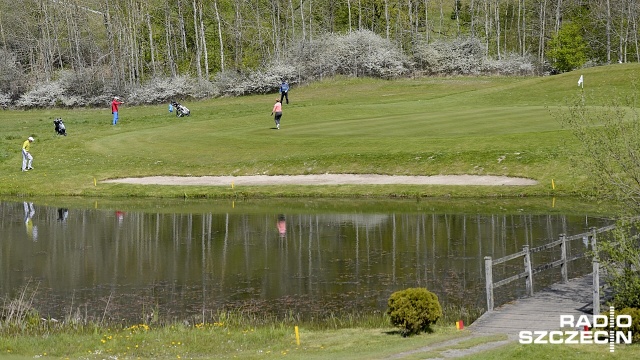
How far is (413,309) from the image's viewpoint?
739 inches

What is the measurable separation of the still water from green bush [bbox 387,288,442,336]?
4048 mm

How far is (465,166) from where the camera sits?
4488 cm

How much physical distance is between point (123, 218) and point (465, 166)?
16.6 meters

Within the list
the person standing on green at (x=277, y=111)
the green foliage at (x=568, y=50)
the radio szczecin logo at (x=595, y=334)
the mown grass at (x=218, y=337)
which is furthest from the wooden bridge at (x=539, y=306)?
the green foliage at (x=568, y=50)

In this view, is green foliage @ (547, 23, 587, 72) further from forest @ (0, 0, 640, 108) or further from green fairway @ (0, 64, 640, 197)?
green fairway @ (0, 64, 640, 197)

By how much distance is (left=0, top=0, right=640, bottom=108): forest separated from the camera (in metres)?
95.6

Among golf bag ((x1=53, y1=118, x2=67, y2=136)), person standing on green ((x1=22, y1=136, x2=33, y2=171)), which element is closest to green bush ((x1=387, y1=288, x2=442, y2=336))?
person standing on green ((x1=22, y1=136, x2=33, y2=171))

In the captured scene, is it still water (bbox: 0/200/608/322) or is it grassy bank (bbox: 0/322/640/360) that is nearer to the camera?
grassy bank (bbox: 0/322/640/360)

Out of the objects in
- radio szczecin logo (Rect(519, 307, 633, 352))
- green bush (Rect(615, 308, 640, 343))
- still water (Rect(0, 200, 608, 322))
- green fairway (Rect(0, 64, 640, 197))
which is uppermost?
green fairway (Rect(0, 64, 640, 197))

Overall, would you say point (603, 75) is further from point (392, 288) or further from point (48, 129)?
point (392, 288)

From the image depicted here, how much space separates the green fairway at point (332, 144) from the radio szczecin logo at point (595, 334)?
49.2 feet

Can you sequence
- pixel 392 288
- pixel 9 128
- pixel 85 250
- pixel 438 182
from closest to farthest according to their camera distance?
pixel 392 288 < pixel 85 250 < pixel 438 182 < pixel 9 128

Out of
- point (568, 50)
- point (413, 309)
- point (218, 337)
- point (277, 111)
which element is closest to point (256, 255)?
point (218, 337)

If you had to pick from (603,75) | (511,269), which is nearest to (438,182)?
(511,269)
